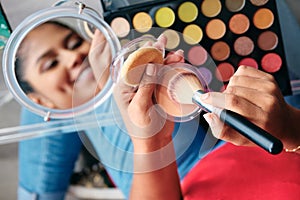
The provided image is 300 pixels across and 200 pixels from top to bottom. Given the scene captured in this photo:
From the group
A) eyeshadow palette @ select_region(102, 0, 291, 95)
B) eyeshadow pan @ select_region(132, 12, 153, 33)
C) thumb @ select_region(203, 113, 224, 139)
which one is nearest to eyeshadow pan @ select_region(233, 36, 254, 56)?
eyeshadow palette @ select_region(102, 0, 291, 95)

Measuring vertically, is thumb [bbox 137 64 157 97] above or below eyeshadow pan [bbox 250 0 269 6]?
above

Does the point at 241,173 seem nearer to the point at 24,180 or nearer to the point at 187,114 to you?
the point at 187,114

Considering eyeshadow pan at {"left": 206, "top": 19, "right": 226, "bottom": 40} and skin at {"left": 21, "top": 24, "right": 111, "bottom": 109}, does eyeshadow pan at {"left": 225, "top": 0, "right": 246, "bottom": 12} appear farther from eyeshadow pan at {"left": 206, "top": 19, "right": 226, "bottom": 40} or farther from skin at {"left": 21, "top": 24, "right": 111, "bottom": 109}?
skin at {"left": 21, "top": 24, "right": 111, "bottom": 109}

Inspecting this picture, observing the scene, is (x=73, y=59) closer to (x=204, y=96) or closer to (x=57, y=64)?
(x=57, y=64)

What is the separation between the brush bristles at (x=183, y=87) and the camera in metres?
0.50

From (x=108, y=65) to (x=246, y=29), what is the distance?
194 mm

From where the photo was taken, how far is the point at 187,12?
65 cm

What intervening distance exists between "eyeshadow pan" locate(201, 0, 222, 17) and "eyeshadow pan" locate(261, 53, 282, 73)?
0.31 ft

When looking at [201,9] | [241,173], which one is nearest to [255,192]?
[241,173]

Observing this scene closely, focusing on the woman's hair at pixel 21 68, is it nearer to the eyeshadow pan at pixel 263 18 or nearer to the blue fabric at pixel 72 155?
the blue fabric at pixel 72 155

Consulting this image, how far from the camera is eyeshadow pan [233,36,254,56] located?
2.18ft

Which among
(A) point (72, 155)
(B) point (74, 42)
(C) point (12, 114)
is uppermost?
(B) point (74, 42)

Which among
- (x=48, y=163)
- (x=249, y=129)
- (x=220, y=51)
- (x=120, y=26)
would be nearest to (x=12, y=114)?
(x=48, y=163)

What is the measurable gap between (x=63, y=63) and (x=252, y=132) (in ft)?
1.07
